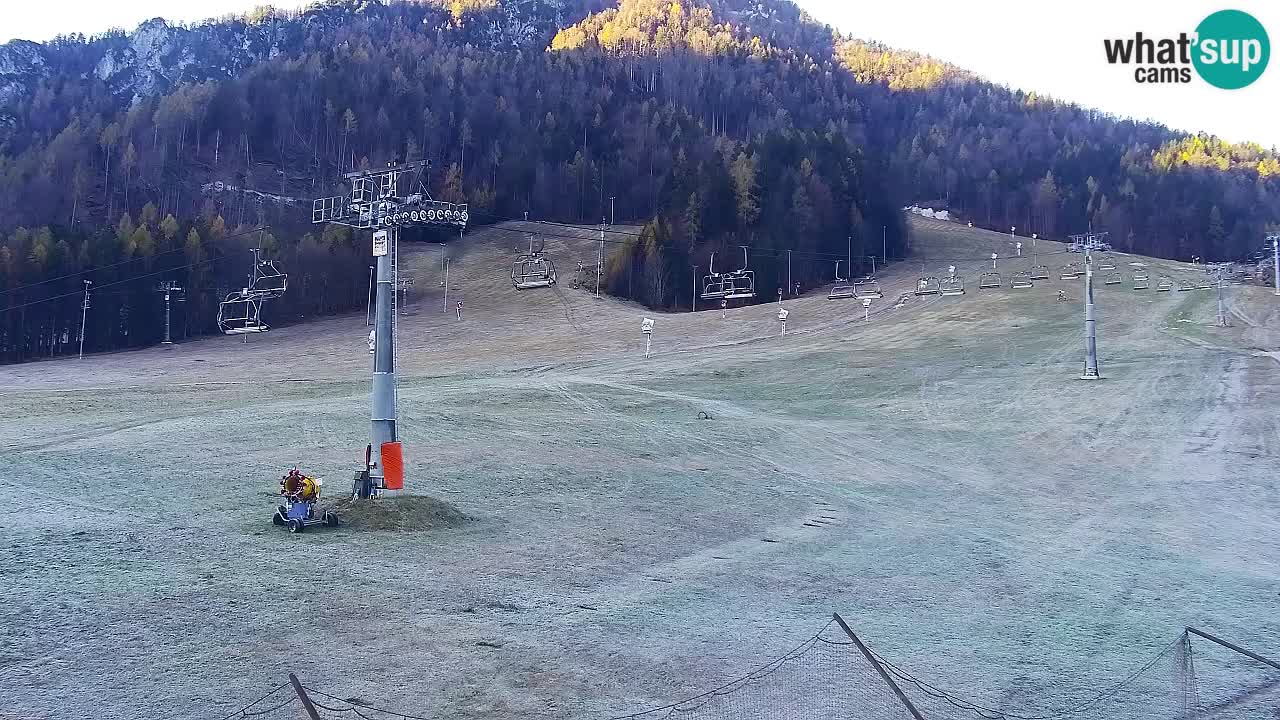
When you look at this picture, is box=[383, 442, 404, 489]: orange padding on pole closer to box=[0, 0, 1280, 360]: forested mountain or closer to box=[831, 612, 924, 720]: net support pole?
box=[831, 612, 924, 720]: net support pole

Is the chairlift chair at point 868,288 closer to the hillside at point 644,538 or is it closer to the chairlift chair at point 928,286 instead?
the chairlift chair at point 928,286

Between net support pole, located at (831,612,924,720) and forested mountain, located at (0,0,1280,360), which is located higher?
forested mountain, located at (0,0,1280,360)

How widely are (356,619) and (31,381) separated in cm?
4820

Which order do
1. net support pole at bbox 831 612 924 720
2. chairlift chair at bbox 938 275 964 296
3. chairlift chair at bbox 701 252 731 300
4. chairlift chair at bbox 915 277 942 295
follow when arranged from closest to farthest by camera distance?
net support pole at bbox 831 612 924 720 → chairlift chair at bbox 701 252 731 300 → chairlift chair at bbox 915 277 942 295 → chairlift chair at bbox 938 275 964 296

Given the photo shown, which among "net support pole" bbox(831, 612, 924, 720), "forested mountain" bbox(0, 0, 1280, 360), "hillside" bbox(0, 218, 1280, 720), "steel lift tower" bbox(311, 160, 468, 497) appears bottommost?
"hillside" bbox(0, 218, 1280, 720)

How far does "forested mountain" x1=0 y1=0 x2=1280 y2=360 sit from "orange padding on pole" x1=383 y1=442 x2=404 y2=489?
57081mm

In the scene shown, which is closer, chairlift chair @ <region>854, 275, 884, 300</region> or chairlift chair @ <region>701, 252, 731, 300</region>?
chairlift chair @ <region>701, 252, 731, 300</region>

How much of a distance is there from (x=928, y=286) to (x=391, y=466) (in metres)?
68.2

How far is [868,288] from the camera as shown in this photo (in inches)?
3201

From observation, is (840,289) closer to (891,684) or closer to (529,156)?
(529,156)

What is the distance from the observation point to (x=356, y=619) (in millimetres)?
11484

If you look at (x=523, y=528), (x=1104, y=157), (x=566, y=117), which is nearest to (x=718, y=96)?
(x=566, y=117)

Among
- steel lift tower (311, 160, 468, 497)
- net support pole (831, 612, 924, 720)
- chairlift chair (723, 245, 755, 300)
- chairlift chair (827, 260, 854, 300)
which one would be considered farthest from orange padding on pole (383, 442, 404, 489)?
chairlift chair (827, 260, 854, 300)

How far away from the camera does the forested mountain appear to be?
75.9m
